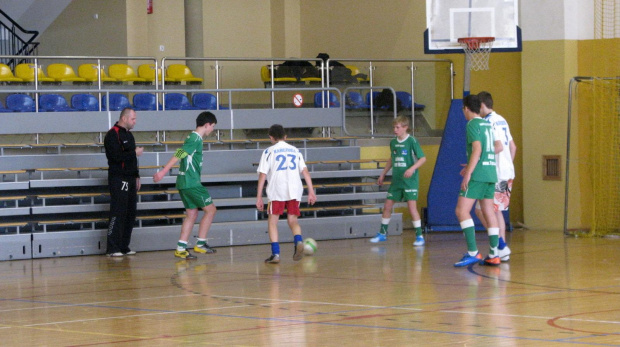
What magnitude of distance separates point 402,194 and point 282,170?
283 centimetres

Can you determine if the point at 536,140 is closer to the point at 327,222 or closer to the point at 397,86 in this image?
the point at 397,86

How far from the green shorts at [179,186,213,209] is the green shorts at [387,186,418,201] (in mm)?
2797

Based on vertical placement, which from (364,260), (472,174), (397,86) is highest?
(397,86)

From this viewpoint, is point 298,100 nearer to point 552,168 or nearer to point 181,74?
point 181,74

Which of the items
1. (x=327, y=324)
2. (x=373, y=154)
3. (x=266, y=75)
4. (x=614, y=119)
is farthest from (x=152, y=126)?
(x=327, y=324)

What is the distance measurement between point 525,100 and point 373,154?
8.80 ft

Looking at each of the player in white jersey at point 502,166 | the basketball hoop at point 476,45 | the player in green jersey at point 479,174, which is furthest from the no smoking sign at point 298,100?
the player in green jersey at point 479,174

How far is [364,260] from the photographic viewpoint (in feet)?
35.4

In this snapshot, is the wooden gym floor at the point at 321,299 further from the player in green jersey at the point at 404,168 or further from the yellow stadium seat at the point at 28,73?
the yellow stadium seat at the point at 28,73

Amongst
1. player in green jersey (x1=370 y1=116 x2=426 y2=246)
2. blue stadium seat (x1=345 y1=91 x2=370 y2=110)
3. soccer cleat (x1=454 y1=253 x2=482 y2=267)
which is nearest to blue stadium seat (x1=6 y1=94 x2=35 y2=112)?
blue stadium seat (x1=345 y1=91 x2=370 y2=110)

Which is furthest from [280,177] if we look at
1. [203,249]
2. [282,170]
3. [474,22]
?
[474,22]

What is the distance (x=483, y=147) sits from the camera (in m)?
9.48

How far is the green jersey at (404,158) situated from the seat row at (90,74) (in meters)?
5.21

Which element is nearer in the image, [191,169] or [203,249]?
[191,169]
